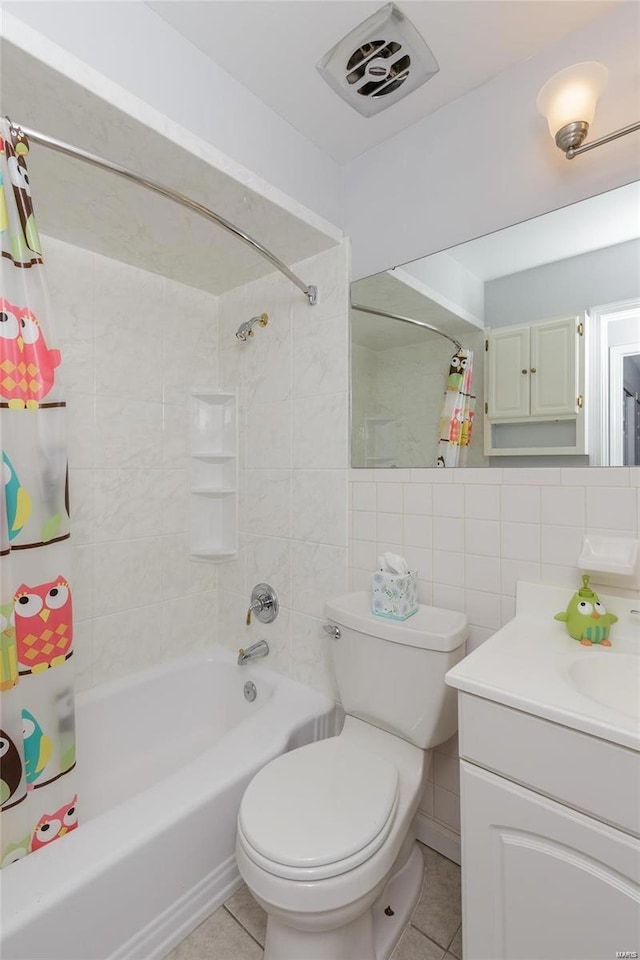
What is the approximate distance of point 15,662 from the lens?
107 centimetres

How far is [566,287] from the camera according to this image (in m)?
1.17

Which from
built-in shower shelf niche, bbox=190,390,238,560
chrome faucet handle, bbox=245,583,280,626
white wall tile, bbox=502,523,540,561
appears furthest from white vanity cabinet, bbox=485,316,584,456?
built-in shower shelf niche, bbox=190,390,238,560

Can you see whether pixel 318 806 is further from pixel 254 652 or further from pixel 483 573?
pixel 254 652

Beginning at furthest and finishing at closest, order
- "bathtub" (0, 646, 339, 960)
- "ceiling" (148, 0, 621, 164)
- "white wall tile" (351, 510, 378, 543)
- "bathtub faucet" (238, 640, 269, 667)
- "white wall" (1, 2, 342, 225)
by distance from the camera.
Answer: "bathtub faucet" (238, 640, 269, 667)
"white wall tile" (351, 510, 378, 543)
"ceiling" (148, 0, 621, 164)
"white wall" (1, 2, 342, 225)
"bathtub" (0, 646, 339, 960)

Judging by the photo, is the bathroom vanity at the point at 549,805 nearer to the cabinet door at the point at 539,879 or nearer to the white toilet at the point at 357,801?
the cabinet door at the point at 539,879

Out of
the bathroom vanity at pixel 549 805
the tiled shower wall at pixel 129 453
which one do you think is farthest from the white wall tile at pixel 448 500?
the tiled shower wall at pixel 129 453

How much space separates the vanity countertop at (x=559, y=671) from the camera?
0.73m

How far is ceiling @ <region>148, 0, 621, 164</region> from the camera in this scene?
110 centimetres

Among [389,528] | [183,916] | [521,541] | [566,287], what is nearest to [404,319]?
[566,287]

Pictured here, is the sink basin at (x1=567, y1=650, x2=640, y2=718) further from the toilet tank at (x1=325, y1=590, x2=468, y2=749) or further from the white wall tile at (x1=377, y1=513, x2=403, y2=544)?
the white wall tile at (x1=377, y1=513, x2=403, y2=544)

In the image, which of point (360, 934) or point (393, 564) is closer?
point (360, 934)

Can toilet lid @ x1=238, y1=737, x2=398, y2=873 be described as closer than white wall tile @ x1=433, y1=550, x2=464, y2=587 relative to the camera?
Yes

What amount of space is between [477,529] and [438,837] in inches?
40.0

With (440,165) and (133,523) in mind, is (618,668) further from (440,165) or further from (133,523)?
(133,523)
